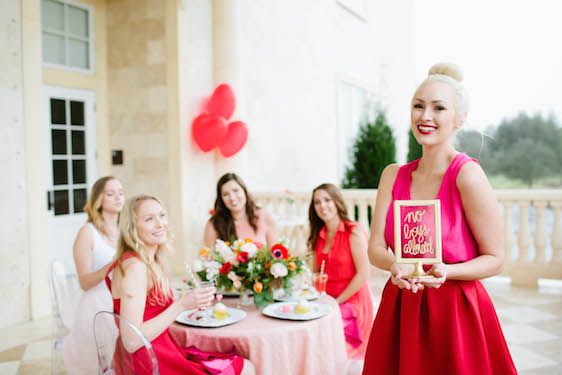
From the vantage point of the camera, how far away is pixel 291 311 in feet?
8.42

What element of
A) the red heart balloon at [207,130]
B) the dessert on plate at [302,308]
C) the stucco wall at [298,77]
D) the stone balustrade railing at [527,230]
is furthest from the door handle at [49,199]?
the dessert on plate at [302,308]

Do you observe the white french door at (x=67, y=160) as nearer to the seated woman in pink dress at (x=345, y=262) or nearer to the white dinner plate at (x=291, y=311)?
the seated woman in pink dress at (x=345, y=262)

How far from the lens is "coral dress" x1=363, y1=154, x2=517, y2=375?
139 cm

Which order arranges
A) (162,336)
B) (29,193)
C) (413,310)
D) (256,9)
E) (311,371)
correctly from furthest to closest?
1. (256,9)
2. (29,193)
3. (311,371)
4. (162,336)
5. (413,310)

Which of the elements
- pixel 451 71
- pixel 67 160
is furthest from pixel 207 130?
pixel 451 71

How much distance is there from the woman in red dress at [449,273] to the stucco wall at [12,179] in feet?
14.0

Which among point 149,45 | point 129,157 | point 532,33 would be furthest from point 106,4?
point 532,33

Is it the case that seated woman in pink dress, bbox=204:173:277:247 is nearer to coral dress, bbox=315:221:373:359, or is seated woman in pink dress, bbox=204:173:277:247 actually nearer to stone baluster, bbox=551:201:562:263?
coral dress, bbox=315:221:373:359

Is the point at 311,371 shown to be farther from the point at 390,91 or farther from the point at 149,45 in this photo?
the point at 390,91

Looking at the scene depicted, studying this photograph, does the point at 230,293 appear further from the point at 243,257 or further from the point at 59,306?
the point at 59,306

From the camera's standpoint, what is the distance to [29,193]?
489 cm

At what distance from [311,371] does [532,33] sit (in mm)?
10651

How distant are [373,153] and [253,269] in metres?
6.67

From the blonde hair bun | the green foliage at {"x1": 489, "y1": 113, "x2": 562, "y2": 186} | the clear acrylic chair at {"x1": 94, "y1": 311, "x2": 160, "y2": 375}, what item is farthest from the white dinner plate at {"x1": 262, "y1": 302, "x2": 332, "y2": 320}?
the green foliage at {"x1": 489, "y1": 113, "x2": 562, "y2": 186}
